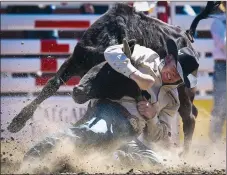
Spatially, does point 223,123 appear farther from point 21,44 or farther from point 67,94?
point 21,44

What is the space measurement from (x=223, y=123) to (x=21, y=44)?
2.03m

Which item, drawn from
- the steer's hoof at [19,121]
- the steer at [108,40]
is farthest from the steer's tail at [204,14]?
the steer's hoof at [19,121]

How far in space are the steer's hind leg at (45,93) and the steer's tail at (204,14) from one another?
43.2 inches

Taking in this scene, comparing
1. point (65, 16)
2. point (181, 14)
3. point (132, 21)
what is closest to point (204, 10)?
point (181, 14)

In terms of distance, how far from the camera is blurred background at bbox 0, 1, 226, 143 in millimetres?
6379

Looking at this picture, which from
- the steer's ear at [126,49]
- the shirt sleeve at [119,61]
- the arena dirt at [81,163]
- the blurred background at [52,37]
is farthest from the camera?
the blurred background at [52,37]

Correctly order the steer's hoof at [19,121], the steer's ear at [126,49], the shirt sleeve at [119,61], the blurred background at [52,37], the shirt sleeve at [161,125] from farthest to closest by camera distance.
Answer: the blurred background at [52,37] → the steer's hoof at [19,121] → the shirt sleeve at [161,125] → the steer's ear at [126,49] → the shirt sleeve at [119,61]

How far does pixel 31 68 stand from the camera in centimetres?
661

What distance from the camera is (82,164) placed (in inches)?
198

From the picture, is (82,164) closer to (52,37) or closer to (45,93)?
(45,93)

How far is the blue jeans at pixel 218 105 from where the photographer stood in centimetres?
658

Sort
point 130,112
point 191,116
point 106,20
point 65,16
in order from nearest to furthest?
point 130,112, point 106,20, point 191,116, point 65,16

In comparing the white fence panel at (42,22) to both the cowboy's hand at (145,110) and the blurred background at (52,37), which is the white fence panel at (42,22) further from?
the cowboy's hand at (145,110)

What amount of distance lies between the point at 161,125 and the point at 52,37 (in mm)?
1798
